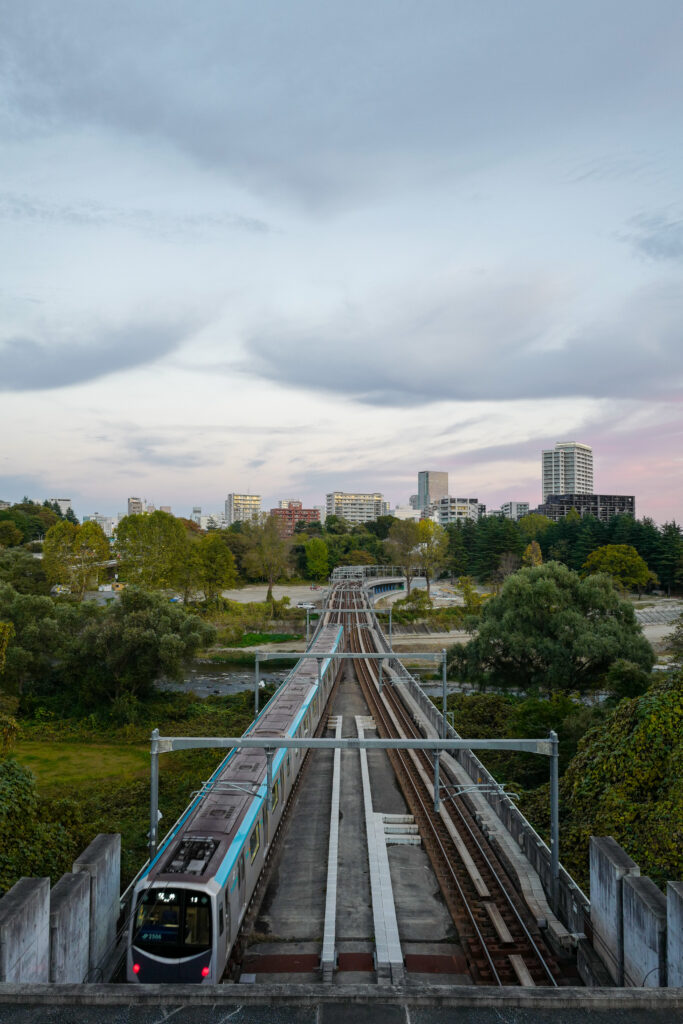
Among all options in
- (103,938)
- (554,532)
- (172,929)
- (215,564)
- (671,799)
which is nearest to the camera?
(172,929)

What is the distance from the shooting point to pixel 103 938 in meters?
11.2

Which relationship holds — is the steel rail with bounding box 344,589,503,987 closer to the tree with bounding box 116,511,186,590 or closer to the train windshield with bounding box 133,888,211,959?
the train windshield with bounding box 133,888,211,959

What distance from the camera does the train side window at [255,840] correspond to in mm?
13370

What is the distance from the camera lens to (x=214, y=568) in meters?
67.3

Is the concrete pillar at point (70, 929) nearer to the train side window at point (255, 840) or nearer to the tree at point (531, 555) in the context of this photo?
the train side window at point (255, 840)

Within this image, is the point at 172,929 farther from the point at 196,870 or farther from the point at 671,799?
the point at 671,799

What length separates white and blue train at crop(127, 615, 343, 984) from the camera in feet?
→ 33.3

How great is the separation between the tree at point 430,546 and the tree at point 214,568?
3329 cm

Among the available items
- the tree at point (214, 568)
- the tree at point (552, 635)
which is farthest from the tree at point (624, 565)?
the tree at point (552, 635)

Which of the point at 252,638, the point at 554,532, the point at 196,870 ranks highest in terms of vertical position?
the point at 554,532

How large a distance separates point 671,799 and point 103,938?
497 inches

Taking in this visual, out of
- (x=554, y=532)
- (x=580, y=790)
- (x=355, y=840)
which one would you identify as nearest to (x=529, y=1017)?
(x=355, y=840)

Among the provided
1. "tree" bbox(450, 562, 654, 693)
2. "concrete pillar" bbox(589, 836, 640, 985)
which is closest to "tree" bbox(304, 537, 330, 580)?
"tree" bbox(450, 562, 654, 693)

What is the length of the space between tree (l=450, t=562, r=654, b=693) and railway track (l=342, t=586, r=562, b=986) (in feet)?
41.6
